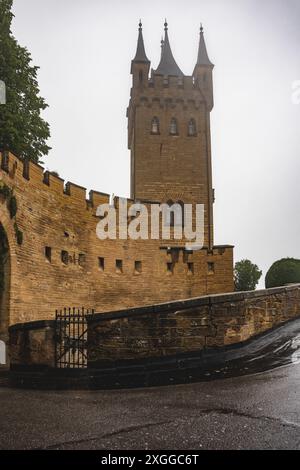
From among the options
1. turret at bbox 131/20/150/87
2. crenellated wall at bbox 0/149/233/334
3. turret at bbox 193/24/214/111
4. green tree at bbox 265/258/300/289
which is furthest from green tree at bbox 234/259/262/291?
crenellated wall at bbox 0/149/233/334

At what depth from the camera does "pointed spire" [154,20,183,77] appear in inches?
1400

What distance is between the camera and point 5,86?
52.0 feet

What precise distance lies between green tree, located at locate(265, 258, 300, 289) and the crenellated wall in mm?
2222

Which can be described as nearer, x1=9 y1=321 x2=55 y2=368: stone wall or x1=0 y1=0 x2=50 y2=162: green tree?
x1=9 y1=321 x2=55 y2=368: stone wall

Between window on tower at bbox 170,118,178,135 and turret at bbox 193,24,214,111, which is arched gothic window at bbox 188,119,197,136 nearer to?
window on tower at bbox 170,118,178,135

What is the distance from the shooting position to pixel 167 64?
36.2 meters

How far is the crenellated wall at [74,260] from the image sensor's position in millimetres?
12297

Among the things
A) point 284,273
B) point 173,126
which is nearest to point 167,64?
point 173,126

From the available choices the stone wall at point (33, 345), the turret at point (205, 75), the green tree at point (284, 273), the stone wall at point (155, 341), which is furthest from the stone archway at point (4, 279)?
the turret at point (205, 75)

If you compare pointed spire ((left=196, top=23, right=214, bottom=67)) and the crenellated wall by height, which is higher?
pointed spire ((left=196, top=23, right=214, bottom=67))

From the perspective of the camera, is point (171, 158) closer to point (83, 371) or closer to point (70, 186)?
point (70, 186)
